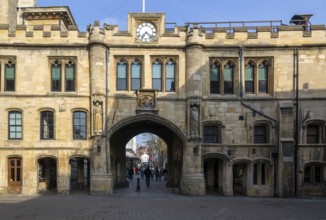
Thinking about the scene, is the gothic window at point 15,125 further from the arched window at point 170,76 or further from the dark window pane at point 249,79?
the dark window pane at point 249,79

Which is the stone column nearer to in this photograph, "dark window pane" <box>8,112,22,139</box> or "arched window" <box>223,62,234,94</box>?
"arched window" <box>223,62,234,94</box>

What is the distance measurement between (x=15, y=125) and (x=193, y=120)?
37.5 feet

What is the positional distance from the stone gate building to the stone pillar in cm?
6

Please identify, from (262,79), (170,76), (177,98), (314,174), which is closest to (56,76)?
(170,76)

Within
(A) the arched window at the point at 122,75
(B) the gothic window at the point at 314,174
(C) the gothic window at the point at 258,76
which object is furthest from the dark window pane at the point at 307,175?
(A) the arched window at the point at 122,75

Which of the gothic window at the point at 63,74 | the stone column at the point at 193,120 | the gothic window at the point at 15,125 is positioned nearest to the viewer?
the stone column at the point at 193,120

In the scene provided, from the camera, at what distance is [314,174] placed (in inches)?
1040

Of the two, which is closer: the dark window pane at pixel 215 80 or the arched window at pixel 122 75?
the arched window at pixel 122 75

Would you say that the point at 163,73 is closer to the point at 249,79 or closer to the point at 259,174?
the point at 249,79

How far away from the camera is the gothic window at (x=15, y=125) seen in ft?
86.2

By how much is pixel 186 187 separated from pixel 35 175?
958 cm

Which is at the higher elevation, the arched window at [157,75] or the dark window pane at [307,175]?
the arched window at [157,75]

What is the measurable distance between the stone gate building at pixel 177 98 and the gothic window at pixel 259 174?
0.09m

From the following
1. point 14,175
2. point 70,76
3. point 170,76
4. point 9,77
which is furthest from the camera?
point 170,76
